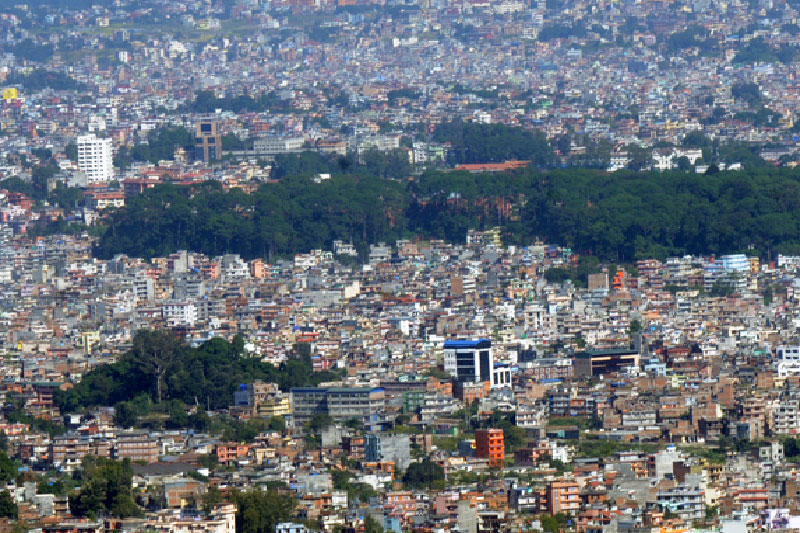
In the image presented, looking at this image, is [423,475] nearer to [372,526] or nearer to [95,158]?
[372,526]

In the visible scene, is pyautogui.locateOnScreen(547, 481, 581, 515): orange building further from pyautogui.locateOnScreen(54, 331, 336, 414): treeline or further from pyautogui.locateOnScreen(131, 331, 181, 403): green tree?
pyautogui.locateOnScreen(131, 331, 181, 403): green tree

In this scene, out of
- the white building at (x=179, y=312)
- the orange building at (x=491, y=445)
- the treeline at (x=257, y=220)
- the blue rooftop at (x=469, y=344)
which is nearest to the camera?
the orange building at (x=491, y=445)

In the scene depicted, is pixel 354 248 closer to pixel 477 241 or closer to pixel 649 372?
pixel 477 241

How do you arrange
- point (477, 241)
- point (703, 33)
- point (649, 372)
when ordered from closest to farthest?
point (649, 372)
point (477, 241)
point (703, 33)

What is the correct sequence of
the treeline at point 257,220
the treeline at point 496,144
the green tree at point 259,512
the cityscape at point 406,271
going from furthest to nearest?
the treeline at point 496,144 → the treeline at point 257,220 → the cityscape at point 406,271 → the green tree at point 259,512

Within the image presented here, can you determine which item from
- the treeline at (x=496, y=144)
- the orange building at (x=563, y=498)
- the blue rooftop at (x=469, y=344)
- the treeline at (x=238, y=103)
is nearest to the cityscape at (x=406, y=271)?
the orange building at (x=563, y=498)

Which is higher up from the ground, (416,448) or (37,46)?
(37,46)

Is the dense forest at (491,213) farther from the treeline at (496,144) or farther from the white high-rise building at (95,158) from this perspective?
the white high-rise building at (95,158)

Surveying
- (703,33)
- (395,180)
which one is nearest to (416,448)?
(395,180)
